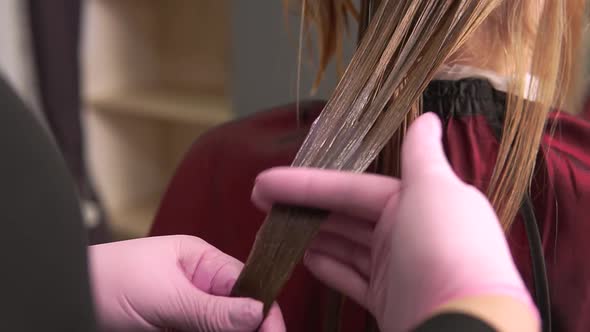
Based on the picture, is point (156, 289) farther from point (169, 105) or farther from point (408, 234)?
point (169, 105)

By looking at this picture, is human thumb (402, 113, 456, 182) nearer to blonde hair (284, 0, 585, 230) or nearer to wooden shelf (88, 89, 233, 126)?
blonde hair (284, 0, 585, 230)

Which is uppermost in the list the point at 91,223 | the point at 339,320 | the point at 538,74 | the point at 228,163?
the point at 538,74

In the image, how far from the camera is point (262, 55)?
103cm

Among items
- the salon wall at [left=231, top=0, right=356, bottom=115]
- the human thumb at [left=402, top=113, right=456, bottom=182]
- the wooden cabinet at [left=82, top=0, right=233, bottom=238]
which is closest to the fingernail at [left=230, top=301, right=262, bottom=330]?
the human thumb at [left=402, top=113, right=456, bottom=182]

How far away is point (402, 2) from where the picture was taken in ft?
1.51

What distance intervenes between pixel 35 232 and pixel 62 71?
1.21 m

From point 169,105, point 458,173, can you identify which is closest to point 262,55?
point 169,105

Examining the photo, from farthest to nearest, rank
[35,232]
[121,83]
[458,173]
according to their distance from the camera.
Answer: [121,83]
[458,173]
[35,232]

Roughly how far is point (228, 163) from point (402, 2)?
0.84 ft

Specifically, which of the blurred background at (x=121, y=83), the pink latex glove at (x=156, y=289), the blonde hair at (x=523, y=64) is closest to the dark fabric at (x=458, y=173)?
the blonde hair at (x=523, y=64)

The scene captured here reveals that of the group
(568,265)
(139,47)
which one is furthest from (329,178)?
(139,47)

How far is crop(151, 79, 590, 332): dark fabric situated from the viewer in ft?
1.51

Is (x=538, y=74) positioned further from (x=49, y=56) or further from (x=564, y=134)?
(x=49, y=56)

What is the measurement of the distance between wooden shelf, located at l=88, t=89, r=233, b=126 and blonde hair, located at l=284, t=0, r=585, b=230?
86 centimetres
